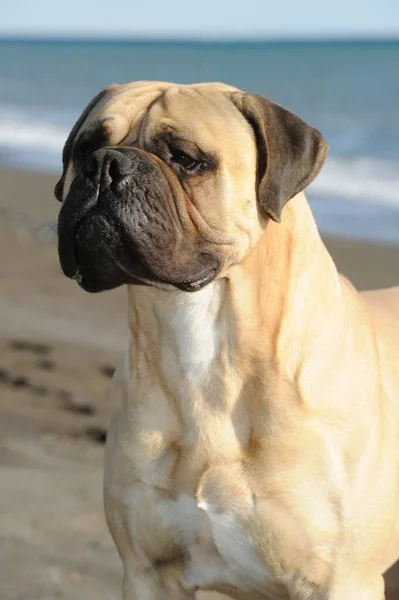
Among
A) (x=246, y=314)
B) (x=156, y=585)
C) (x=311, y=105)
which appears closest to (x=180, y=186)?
(x=246, y=314)

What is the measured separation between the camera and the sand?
4.31m

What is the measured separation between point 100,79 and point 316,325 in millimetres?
26980

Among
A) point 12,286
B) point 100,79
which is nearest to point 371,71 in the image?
point 100,79

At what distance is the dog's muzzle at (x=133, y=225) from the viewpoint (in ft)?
9.64

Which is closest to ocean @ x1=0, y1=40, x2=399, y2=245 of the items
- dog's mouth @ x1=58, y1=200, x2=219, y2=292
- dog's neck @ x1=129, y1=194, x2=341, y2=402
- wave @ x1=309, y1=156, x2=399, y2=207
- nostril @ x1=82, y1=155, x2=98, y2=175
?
wave @ x1=309, y1=156, x2=399, y2=207

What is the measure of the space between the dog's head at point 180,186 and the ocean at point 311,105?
6637mm

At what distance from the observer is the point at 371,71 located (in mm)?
25141

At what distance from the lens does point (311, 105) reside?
20125 mm

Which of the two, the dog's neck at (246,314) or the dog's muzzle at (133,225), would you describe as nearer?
the dog's muzzle at (133,225)

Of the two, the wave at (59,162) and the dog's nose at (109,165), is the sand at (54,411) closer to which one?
the dog's nose at (109,165)

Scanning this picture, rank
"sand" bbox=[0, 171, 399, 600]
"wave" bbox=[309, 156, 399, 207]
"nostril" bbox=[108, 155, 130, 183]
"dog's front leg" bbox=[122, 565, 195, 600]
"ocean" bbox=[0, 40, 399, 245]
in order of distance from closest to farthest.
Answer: "nostril" bbox=[108, 155, 130, 183] → "dog's front leg" bbox=[122, 565, 195, 600] → "sand" bbox=[0, 171, 399, 600] → "ocean" bbox=[0, 40, 399, 245] → "wave" bbox=[309, 156, 399, 207]

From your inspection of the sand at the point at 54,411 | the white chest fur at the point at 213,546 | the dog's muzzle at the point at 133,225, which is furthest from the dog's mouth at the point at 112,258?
the sand at the point at 54,411

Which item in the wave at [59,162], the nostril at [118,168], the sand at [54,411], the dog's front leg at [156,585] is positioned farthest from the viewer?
the wave at [59,162]

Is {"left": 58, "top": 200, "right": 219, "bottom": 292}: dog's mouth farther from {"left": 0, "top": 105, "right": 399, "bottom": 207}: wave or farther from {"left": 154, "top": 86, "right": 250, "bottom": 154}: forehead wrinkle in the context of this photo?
{"left": 0, "top": 105, "right": 399, "bottom": 207}: wave
